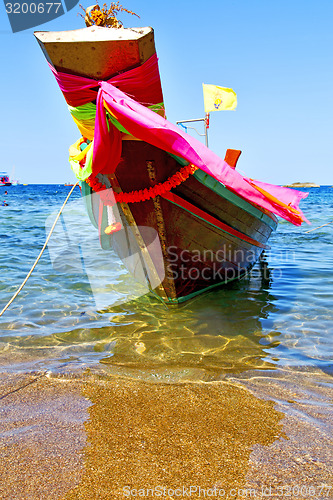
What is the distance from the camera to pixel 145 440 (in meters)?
1.92

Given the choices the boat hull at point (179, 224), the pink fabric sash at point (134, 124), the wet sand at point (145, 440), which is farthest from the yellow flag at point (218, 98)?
the wet sand at point (145, 440)

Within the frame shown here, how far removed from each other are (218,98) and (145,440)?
5.36 metres

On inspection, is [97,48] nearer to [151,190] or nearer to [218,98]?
[151,190]

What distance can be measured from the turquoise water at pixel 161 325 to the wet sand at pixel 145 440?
0.34m

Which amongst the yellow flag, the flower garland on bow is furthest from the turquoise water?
the yellow flag

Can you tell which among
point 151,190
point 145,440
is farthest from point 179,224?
point 145,440

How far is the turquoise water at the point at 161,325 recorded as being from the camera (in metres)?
3.01

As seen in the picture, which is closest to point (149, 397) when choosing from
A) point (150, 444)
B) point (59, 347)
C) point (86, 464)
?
point (150, 444)

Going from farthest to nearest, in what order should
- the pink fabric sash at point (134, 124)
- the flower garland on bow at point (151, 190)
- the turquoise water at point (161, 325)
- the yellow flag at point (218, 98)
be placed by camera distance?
the yellow flag at point (218, 98), the flower garland on bow at point (151, 190), the turquoise water at point (161, 325), the pink fabric sash at point (134, 124)

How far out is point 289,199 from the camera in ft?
14.7

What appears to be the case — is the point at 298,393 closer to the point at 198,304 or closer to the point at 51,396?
the point at 51,396

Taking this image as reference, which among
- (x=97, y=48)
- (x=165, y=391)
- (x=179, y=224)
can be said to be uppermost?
(x=97, y=48)

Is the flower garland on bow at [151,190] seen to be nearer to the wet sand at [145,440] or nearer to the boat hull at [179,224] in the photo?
the boat hull at [179,224]

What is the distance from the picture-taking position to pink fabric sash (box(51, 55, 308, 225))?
2.62 m
